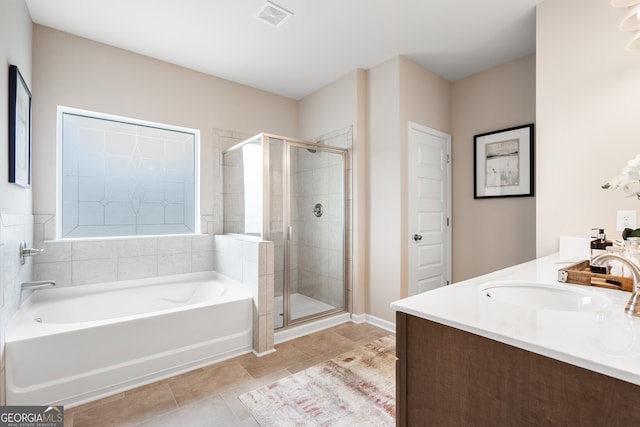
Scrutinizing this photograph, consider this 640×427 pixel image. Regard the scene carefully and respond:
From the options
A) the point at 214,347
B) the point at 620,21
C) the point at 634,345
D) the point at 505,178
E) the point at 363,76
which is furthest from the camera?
the point at 363,76

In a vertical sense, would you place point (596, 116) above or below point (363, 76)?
below

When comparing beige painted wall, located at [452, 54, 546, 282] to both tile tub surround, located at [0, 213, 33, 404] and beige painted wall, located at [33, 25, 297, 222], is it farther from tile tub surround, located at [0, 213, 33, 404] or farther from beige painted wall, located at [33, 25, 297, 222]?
tile tub surround, located at [0, 213, 33, 404]

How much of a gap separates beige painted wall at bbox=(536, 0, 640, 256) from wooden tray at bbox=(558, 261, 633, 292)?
3.14 ft

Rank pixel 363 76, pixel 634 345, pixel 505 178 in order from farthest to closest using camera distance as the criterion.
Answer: pixel 363 76, pixel 505 178, pixel 634 345

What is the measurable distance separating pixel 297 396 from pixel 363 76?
2.92 meters

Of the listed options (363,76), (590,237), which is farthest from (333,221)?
(590,237)

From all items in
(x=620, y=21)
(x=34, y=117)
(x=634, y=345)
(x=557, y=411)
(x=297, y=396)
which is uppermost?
(x=620, y=21)

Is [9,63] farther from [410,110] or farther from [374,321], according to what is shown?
[374,321]

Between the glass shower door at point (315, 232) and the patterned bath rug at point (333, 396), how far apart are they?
761 millimetres

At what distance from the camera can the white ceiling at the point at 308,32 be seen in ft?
7.04

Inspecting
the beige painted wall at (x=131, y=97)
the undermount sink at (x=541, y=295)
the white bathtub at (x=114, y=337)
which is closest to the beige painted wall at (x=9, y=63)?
the beige painted wall at (x=131, y=97)

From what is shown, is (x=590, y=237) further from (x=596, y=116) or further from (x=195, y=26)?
(x=195, y=26)

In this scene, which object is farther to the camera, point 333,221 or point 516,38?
point 333,221

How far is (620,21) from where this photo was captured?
177 centimetres
